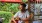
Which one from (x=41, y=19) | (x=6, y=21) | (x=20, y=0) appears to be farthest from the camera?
(x=6, y=21)

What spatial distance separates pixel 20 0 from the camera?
126 inches

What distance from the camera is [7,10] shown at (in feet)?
15.4

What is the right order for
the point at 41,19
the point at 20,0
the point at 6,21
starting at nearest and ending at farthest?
the point at 41,19
the point at 20,0
the point at 6,21

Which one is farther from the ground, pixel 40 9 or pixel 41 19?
pixel 40 9

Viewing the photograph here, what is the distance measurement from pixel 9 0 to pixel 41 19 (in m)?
0.91

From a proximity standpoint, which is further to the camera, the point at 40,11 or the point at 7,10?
the point at 7,10

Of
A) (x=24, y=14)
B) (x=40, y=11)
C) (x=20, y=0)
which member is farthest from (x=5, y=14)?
(x=24, y=14)

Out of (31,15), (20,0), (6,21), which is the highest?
(20,0)

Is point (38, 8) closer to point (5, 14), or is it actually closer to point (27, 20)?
point (27, 20)

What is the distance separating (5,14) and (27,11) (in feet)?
7.62

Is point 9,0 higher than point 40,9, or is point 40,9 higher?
point 9,0

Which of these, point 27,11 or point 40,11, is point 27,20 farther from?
point 40,11

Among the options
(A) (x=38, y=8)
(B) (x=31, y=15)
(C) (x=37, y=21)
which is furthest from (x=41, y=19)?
(B) (x=31, y=15)

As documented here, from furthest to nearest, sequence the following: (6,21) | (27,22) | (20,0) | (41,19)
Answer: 1. (6,21)
2. (20,0)
3. (41,19)
4. (27,22)
